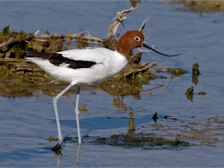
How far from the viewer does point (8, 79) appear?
9.16 meters

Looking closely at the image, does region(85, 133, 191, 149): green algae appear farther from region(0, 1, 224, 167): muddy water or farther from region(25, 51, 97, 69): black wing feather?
region(25, 51, 97, 69): black wing feather

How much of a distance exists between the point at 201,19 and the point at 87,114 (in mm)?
9116

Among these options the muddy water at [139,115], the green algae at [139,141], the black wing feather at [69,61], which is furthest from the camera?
the green algae at [139,141]

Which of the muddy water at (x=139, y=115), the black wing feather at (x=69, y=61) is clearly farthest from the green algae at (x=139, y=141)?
the black wing feather at (x=69, y=61)

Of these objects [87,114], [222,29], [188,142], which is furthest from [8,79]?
[222,29]

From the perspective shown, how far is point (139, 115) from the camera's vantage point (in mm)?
7781

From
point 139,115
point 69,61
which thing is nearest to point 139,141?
point 139,115

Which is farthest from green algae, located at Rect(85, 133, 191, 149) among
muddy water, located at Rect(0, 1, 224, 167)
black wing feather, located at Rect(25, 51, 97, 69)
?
black wing feather, located at Rect(25, 51, 97, 69)

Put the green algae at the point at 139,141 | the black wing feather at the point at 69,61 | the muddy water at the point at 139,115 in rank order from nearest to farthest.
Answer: the muddy water at the point at 139,115 < the black wing feather at the point at 69,61 < the green algae at the point at 139,141

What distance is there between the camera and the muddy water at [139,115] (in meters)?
5.87

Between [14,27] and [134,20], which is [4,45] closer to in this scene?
[14,27]

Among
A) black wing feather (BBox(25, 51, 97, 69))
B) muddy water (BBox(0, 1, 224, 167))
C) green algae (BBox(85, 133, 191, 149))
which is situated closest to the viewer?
muddy water (BBox(0, 1, 224, 167))

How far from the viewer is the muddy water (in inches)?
231

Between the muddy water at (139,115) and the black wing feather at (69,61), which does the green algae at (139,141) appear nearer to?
the muddy water at (139,115)
